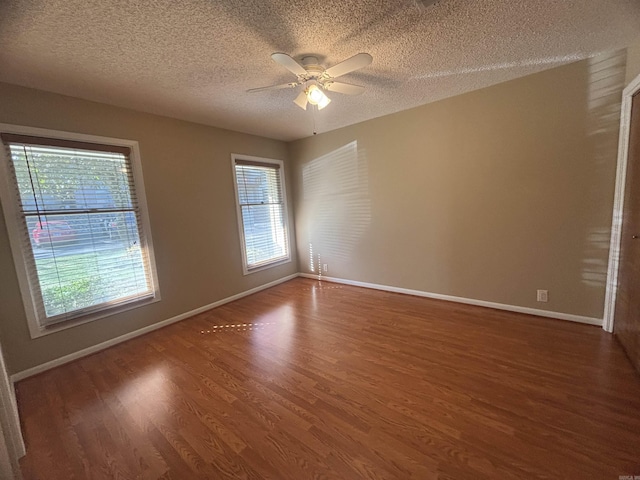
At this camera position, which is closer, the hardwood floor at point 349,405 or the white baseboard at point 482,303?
the hardwood floor at point 349,405

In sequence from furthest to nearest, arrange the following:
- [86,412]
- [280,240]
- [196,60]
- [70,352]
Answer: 1. [280,240]
2. [70,352]
3. [196,60]
4. [86,412]

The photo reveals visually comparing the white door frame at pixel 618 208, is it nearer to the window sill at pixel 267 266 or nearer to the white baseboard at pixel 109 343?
the window sill at pixel 267 266

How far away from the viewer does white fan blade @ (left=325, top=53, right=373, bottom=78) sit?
1711 millimetres

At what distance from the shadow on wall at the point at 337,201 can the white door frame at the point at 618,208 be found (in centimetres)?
246

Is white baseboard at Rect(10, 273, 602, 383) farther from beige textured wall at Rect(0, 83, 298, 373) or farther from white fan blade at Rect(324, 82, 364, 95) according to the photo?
white fan blade at Rect(324, 82, 364, 95)

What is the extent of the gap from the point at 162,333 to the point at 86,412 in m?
1.14

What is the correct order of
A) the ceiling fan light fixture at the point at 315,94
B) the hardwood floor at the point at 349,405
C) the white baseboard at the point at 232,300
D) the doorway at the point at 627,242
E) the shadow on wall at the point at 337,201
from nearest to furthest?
the hardwood floor at the point at 349,405, the doorway at the point at 627,242, the ceiling fan light fixture at the point at 315,94, the white baseboard at the point at 232,300, the shadow on wall at the point at 337,201

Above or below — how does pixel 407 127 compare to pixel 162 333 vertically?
above

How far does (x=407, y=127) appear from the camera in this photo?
336 cm

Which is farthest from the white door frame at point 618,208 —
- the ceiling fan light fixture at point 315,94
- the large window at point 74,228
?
the large window at point 74,228

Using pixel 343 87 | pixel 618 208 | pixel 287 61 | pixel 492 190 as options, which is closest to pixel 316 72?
pixel 343 87

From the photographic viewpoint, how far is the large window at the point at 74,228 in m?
2.18

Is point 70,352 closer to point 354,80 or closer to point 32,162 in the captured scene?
point 32,162

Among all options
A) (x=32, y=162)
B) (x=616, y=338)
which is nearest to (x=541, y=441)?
(x=616, y=338)
